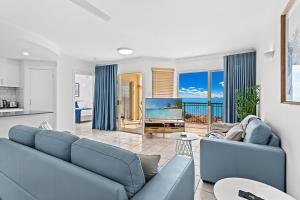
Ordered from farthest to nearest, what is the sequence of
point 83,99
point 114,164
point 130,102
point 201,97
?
point 83,99 → point 130,102 → point 201,97 → point 114,164

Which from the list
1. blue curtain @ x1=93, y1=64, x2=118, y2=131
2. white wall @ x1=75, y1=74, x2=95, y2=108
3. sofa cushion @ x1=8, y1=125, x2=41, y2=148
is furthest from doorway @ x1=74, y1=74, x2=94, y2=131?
sofa cushion @ x1=8, y1=125, x2=41, y2=148

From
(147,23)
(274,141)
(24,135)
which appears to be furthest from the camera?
(147,23)

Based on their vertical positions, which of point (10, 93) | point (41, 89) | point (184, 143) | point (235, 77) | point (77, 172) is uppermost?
point (235, 77)

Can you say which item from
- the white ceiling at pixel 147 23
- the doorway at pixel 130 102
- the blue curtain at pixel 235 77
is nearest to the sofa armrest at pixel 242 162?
the white ceiling at pixel 147 23

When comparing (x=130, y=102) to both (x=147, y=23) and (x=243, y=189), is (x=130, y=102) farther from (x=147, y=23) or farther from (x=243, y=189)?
(x=243, y=189)

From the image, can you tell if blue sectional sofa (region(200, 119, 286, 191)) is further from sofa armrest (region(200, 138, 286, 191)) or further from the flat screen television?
the flat screen television

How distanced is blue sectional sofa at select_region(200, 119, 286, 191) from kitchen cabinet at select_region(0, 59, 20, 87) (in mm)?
5278

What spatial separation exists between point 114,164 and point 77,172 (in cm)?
24

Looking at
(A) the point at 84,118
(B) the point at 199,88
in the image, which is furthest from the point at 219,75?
(A) the point at 84,118

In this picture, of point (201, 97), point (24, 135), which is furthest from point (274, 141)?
point (201, 97)

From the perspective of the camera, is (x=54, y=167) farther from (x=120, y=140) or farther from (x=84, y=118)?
(x=84, y=118)

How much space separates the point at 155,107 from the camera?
5.12 m

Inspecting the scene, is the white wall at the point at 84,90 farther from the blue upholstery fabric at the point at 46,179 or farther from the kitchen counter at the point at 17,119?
the blue upholstery fabric at the point at 46,179

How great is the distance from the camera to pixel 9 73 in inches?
193
